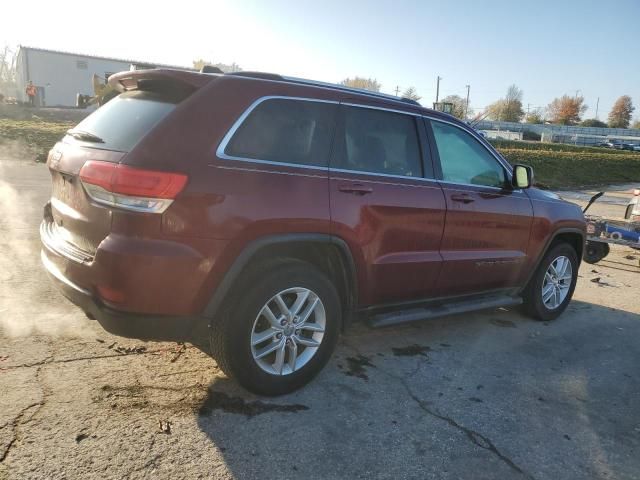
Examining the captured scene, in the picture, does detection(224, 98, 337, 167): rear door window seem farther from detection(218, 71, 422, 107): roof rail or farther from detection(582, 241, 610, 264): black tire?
detection(582, 241, 610, 264): black tire

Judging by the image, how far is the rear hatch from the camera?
291cm

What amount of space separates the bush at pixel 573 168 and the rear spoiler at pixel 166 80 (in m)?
17.9

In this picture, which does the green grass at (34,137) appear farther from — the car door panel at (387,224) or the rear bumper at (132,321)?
the car door panel at (387,224)

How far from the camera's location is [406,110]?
408 cm

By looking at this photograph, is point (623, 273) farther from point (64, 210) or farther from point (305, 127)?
point (64, 210)

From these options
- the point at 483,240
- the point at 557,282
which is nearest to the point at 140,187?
the point at 483,240

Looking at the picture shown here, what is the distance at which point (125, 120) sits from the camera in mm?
3168

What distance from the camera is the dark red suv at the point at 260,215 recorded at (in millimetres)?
2811

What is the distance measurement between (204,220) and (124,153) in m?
0.56

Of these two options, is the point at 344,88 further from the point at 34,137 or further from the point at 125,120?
the point at 34,137

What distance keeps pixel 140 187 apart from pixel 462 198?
2540 millimetres

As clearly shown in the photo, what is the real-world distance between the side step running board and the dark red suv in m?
0.02

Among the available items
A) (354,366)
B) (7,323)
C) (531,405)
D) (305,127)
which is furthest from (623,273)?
(7,323)

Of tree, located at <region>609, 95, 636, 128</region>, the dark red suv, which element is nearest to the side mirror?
the dark red suv
